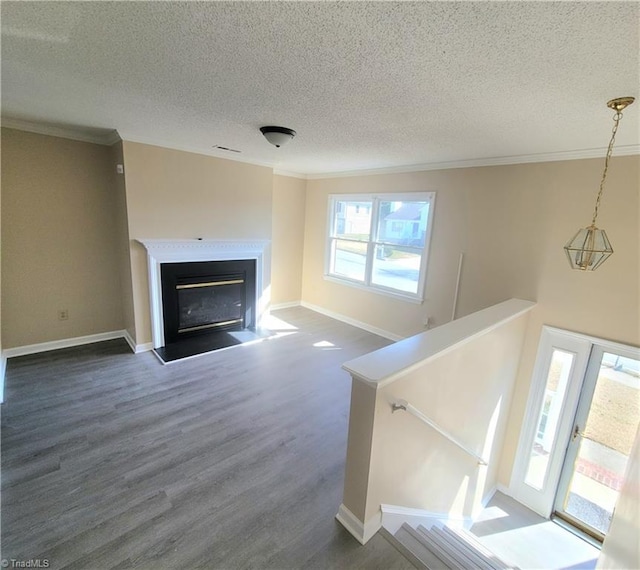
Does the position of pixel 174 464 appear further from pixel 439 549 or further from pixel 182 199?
pixel 182 199

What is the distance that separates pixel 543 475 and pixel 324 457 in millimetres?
2760

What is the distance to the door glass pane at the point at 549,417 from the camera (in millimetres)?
3162

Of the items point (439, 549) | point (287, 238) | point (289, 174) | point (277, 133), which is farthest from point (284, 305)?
point (439, 549)

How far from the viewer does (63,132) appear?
10.9ft

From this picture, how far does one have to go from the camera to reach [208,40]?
134cm

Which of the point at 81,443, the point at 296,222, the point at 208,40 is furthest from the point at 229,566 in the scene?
the point at 296,222

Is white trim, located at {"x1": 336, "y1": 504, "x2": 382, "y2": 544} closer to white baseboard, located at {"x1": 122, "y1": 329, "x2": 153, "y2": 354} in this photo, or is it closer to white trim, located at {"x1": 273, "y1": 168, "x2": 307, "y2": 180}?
white baseboard, located at {"x1": 122, "y1": 329, "x2": 153, "y2": 354}

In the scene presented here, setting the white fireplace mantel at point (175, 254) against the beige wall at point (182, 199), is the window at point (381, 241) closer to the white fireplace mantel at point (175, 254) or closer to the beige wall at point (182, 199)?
the beige wall at point (182, 199)

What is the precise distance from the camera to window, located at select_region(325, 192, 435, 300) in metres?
4.27

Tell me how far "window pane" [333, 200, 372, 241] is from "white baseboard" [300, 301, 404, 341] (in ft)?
4.61

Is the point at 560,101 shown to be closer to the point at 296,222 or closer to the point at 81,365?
the point at 296,222

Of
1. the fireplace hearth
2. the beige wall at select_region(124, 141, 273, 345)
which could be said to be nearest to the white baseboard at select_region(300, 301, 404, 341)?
the fireplace hearth

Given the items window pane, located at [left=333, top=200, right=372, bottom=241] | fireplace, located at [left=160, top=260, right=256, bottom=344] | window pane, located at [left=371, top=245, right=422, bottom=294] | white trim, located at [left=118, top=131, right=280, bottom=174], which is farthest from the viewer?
window pane, located at [left=333, top=200, right=372, bottom=241]

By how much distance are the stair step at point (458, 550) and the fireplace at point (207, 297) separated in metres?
3.46
